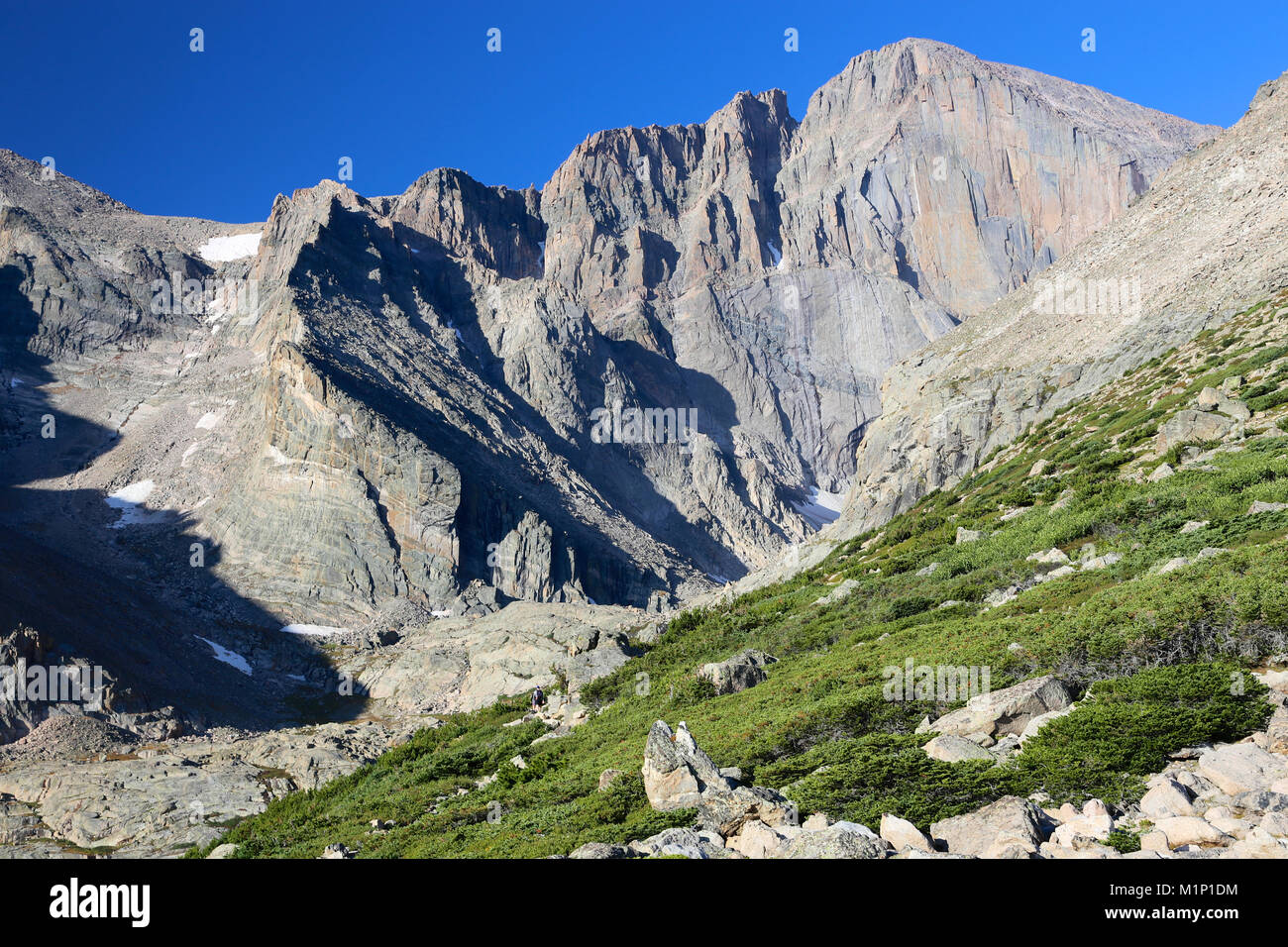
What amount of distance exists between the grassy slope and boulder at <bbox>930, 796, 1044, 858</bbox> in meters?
0.65

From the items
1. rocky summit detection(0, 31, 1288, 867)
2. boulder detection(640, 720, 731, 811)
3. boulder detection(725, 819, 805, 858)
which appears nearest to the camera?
boulder detection(725, 819, 805, 858)

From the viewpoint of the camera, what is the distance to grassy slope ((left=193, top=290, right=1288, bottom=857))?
12.7 meters

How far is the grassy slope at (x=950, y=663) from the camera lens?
41.5 ft

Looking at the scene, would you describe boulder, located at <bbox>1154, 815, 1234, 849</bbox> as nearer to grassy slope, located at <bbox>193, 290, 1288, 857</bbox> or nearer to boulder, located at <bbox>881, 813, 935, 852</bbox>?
grassy slope, located at <bbox>193, 290, 1288, 857</bbox>

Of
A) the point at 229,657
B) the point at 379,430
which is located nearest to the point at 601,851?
the point at 229,657

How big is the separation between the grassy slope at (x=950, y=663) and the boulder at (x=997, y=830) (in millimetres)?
653

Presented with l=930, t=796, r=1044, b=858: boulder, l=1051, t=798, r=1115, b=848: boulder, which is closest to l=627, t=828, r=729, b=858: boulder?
l=930, t=796, r=1044, b=858: boulder

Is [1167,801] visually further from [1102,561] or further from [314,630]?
[314,630]

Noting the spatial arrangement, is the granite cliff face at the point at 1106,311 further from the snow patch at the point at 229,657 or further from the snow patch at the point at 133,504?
the snow patch at the point at 133,504

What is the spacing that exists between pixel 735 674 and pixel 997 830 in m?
14.8

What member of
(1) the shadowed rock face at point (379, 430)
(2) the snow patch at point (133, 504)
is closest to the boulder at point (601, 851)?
Answer: (1) the shadowed rock face at point (379, 430)

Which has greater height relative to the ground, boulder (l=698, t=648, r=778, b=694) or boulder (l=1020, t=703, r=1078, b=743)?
boulder (l=698, t=648, r=778, b=694)

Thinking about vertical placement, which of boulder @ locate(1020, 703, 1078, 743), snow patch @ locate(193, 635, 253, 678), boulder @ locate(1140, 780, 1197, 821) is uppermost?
snow patch @ locate(193, 635, 253, 678)

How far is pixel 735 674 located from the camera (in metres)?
25.2
